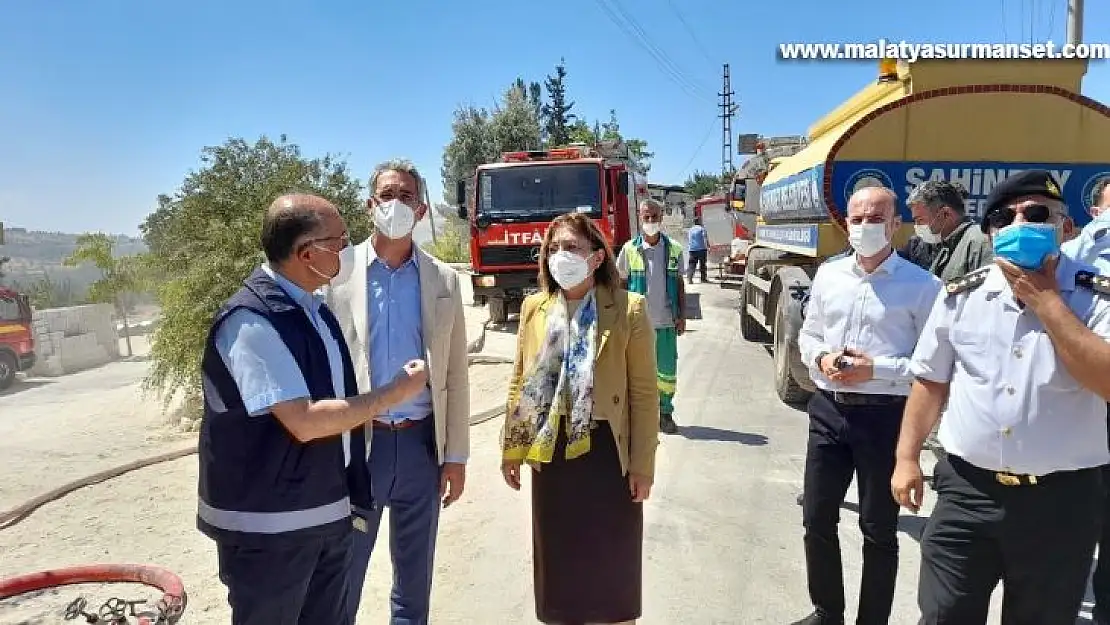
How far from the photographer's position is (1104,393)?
1.97m

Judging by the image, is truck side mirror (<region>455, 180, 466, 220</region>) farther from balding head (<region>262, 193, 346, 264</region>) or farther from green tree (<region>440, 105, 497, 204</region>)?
green tree (<region>440, 105, 497, 204</region>)

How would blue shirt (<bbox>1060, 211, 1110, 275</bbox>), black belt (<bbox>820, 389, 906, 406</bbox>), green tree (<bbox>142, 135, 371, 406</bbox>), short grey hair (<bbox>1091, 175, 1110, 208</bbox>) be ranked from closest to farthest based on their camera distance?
blue shirt (<bbox>1060, 211, 1110, 275</bbox>), black belt (<bbox>820, 389, 906, 406</bbox>), short grey hair (<bbox>1091, 175, 1110, 208</bbox>), green tree (<bbox>142, 135, 371, 406</bbox>)

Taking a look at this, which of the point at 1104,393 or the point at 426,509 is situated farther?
the point at 426,509

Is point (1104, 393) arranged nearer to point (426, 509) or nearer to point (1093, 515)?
point (1093, 515)

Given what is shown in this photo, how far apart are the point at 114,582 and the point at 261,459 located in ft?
8.37

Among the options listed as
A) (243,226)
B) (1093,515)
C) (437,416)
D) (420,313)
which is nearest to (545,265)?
(420,313)

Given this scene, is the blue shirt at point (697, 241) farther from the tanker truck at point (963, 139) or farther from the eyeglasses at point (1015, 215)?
the eyeglasses at point (1015, 215)

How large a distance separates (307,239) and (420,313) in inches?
29.6

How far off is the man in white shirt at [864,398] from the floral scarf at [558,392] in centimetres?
106

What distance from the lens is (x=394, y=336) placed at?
2699 mm

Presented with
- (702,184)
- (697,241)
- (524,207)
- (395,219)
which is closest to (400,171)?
(395,219)

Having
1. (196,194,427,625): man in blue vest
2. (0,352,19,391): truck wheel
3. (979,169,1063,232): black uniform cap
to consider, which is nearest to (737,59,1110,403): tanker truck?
(979,169,1063,232): black uniform cap

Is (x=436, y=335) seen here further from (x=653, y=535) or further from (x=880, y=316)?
(x=653, y=535)

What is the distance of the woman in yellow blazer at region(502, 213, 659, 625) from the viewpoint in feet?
8.78
